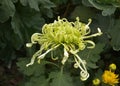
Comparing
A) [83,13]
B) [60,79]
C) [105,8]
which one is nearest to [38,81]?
[60,79]

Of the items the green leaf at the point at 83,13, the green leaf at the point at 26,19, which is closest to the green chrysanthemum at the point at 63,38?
the green leaf at the point at 26,19

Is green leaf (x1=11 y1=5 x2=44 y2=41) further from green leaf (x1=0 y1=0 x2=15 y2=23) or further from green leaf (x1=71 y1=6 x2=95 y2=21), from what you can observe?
green leaf (x1=71 y1=6 x2=95 y2=21)

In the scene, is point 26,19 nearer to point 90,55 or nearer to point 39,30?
point 39,30

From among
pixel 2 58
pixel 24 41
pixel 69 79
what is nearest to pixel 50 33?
pixel 69 79

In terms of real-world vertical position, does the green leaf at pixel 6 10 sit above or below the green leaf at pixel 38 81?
above

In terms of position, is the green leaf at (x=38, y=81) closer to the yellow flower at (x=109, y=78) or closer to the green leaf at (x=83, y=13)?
the yellow flower at (x=109, y=78)

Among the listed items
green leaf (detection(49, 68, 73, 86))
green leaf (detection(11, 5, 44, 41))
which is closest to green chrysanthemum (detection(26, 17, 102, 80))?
green leaf (detection(49, 68, 73, 86))

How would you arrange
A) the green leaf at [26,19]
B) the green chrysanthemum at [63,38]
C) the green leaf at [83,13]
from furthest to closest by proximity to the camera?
the green leaf at [83,13], the green leaf at [26,19], the green chrysanthemum at [63,38]
